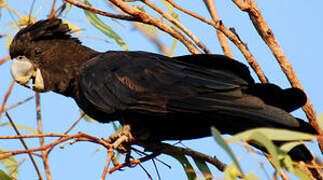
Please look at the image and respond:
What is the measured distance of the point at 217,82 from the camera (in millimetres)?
2248

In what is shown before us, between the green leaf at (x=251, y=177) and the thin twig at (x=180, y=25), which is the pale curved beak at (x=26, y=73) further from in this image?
the green leaf at (x=251, y=177)

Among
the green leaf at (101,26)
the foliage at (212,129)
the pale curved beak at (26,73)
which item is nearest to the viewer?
the foliage at (212,129)

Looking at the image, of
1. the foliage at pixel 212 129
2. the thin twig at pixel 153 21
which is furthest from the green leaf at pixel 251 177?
the thin twig at pixel 153 21

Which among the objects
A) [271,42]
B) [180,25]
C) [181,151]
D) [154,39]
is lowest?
[181,151]

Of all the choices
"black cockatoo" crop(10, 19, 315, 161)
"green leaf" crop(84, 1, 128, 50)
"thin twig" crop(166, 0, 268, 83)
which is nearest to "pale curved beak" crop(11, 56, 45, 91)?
"black cockatoo" crop(10, 19, 315, 161)

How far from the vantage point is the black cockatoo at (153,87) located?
2.05 meters

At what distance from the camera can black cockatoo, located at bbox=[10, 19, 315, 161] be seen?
80.7 inches

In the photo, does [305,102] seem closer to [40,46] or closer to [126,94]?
[126,94]

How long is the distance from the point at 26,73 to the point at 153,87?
0.86m

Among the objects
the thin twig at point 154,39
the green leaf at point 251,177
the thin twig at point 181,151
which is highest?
the thin twig at point 154,39

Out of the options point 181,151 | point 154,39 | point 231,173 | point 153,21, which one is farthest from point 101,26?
point 231,173

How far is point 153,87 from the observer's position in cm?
239

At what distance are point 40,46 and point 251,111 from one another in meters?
1.50

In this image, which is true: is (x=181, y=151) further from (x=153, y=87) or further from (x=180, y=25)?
(x=180, y=25)
